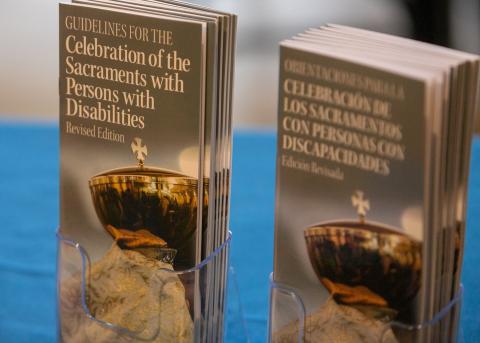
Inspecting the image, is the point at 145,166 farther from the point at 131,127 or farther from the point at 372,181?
the point at 372,181

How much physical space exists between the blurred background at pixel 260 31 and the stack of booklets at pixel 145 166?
163 cm

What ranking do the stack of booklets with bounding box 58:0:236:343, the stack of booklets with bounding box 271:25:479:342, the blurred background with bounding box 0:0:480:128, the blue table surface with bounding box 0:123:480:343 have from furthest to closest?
the blurred background with bounding box 0:0:480:128 < the blue table surface with bounding box 0:123:480:343 < the stack of booklets with bounding box 58:0:236:343 < the stack of booklets with bounding box 271:25:479:342

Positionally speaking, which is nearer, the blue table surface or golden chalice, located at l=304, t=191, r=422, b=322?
golden chalice, located at l=304, t=191, r=422, b=322

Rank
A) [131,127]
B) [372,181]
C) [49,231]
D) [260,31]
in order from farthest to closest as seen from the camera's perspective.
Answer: [260,31], [49,231], [131,127], [372,181]

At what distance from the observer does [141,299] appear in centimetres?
92

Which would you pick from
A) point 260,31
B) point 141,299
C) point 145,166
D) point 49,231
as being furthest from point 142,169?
point 260,31

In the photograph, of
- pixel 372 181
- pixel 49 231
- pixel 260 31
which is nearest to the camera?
pixel 372 181

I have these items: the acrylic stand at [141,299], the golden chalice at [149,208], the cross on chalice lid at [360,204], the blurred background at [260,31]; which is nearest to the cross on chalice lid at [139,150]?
the golden chalice at [149,208]

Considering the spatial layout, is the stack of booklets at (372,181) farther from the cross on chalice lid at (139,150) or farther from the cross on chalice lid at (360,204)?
the cross on chalice lid at (139,150)

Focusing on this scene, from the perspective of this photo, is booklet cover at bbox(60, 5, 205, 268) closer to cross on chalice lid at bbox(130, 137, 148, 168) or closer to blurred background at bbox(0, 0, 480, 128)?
cross on chalice lid at bbox(130, 137, 148, 168)

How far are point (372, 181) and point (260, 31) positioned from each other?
2200mm

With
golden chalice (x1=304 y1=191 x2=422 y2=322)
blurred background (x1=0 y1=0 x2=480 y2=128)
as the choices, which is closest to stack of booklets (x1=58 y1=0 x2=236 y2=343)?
golden chalice (x1=304 y1=191 x2=422 y2=322)

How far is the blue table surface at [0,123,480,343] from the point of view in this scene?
1109 mm

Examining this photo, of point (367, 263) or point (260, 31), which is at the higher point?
point (260, 31)
